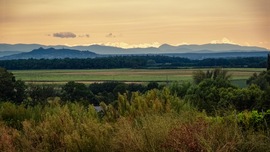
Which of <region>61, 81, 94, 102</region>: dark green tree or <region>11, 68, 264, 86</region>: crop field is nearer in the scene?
<region>61, 81, 94, 102</region>: dark green tree

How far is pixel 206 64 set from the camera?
16050cm

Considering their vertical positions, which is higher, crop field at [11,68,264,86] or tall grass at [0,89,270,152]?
tall grass at [0,89,270,152]

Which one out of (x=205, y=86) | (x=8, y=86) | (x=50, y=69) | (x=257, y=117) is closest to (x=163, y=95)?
(x=257, y=117)

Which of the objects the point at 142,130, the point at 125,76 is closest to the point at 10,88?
the point at 142,130

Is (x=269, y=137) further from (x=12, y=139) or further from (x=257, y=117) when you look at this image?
(x=12, y=139)

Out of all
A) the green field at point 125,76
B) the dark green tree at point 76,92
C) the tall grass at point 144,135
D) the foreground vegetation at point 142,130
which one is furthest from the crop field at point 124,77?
the tall grass at point 144,135

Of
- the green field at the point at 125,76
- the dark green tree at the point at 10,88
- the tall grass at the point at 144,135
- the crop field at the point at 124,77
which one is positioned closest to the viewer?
the tall grass at the point at 144,135

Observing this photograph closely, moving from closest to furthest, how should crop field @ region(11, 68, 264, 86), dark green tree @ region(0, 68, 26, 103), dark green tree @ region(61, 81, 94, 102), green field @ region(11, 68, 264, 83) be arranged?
1. dark green tree @ region(0, 68, 26, 103)
2. dark green tree @ region(61, 81, 94, 102)
3. crop field @ region(11, 68, 264, 86)
4. green field @ region(11, 68, 264, 83)

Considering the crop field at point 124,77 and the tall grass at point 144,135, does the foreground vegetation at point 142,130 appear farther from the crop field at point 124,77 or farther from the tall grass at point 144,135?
the crop field at point 124,77

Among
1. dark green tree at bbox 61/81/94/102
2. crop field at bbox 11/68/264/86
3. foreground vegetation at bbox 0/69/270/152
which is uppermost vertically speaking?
foreground vegetation at bbox 0/69/270/152

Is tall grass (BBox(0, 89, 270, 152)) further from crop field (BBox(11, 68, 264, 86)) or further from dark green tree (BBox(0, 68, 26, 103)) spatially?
crop field (BBox(11, 68, 264, 86))

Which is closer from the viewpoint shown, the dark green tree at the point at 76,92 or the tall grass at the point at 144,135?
the tall grass at the point at 144,135

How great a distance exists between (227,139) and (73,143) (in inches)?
116

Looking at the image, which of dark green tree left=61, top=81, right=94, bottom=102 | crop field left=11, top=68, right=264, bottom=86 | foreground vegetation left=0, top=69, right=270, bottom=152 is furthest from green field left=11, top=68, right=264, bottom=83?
foreground vegetation left=0, top=69, right=270, bottom=152
